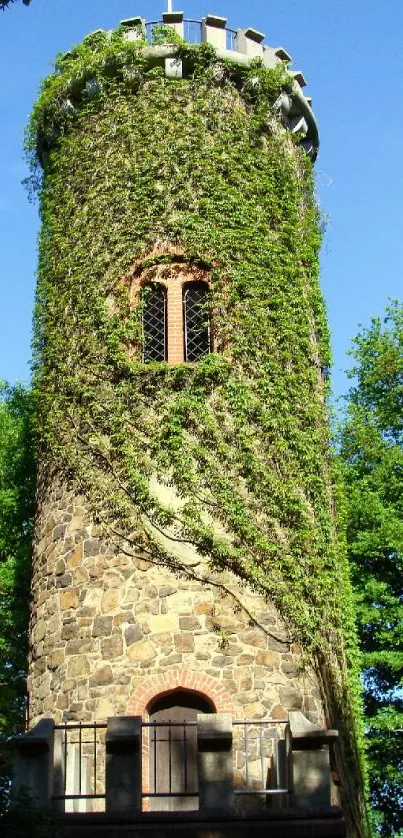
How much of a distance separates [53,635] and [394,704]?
8.77 metres

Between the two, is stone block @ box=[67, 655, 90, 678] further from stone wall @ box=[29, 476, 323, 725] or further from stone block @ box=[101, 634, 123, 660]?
stone block @ box=[101, 634, 123, 660]

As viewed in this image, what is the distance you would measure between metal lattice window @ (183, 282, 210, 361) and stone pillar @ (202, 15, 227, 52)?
391 centimetres

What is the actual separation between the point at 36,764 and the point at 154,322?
6.25m

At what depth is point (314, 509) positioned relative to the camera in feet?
42.1

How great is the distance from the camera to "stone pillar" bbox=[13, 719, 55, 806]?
29.1ft

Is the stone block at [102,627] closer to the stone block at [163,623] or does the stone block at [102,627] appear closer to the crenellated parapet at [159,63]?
the stone block at [163,623]

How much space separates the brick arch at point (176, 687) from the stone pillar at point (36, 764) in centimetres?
227

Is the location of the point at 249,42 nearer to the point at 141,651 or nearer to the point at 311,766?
the point at 141,651

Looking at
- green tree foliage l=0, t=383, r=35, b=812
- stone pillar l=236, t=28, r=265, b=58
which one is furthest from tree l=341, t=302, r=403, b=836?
stone pillar l=236, t=28, r=265, b=58

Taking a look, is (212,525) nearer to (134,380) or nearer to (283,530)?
(283,530)

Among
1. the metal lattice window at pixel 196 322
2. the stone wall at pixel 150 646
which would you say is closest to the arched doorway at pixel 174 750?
the stone wall at pixel 150 646

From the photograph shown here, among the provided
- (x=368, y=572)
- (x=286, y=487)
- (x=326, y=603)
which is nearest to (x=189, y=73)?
(x=286, y=487)

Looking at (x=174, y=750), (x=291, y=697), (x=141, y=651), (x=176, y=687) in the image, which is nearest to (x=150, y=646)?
(x=141, y=651)

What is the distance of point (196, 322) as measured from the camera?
44.7ft
